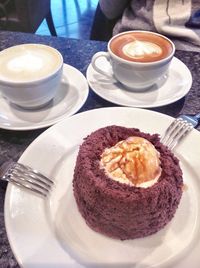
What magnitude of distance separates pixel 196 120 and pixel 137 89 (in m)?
0.16

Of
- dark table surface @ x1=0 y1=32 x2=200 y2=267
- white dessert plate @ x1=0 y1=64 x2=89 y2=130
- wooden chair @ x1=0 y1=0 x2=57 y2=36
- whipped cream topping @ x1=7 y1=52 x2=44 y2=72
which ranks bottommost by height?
wooden chair @ x1=0 y1=0 x2=57 y2=36

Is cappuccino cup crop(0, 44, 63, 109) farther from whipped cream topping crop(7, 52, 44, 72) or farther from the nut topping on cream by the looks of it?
the nut topping on cream

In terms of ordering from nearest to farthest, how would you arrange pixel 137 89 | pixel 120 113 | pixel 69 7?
pixel 120 113
pixel 137 89
pixel 69 7

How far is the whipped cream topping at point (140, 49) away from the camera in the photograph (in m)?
0.77

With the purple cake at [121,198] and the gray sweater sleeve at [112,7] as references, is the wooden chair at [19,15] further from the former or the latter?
the purple cake at [121,198]

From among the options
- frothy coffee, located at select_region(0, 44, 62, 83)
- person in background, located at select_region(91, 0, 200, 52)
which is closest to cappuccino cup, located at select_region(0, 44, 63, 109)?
frothy coffee, located at select_region(0, 44, 62, 83)

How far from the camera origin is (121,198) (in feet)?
1.50

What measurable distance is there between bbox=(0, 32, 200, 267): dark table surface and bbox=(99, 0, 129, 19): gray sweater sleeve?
213mm

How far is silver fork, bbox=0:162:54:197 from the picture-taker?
53cm

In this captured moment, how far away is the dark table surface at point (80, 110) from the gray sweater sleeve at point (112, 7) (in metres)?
0.21

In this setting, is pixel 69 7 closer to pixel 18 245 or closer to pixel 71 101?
pixel 71 101

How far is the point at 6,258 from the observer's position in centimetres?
49

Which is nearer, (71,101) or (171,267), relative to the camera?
(171,267)

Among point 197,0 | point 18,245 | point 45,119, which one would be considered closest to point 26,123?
point 45,119
